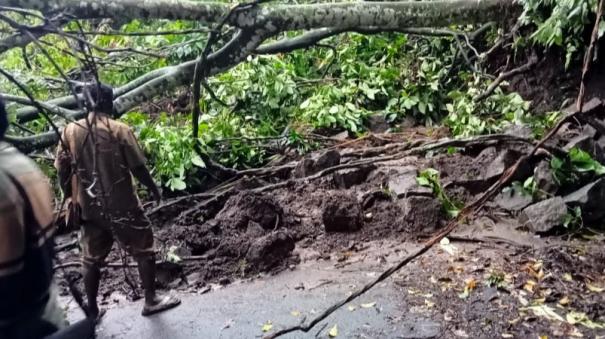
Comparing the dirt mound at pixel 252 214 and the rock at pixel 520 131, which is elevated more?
the rock at pixel 520 131

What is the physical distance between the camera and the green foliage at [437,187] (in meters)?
5.82

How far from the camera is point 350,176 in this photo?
6.85 metres

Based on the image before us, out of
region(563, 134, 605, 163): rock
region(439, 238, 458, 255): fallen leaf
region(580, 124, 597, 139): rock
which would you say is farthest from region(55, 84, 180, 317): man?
region(580, 124, 597, 139): rock

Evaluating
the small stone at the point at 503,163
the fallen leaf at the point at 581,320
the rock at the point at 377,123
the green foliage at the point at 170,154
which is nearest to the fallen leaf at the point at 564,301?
the fallen leaf at the point at 581,320

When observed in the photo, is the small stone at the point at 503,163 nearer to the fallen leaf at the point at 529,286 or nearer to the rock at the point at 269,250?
the fallen leaf at the point at 529,286

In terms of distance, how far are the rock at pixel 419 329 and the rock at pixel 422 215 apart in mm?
1524

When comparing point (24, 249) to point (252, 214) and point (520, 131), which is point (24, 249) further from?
point (520, 131)

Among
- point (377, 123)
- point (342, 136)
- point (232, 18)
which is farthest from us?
point (377, 123)

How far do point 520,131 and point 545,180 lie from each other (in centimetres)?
96

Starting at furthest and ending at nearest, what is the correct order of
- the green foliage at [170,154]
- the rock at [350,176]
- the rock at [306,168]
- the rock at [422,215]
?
1. the green foliage at [170,154]
2. the rock at [306,168]
3. the rock at [350,176]
4. the rock at [422,215]

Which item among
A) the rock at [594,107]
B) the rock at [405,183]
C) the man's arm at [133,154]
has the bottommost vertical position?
the rock at [405,183]

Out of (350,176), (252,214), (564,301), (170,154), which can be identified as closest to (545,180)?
(564,301)

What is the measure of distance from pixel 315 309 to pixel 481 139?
7.79 feet

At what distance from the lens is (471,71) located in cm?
880
